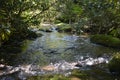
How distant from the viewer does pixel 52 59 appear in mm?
14711

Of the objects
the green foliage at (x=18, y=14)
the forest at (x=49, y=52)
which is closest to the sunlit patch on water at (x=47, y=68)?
the forest at (x=49, y=52)

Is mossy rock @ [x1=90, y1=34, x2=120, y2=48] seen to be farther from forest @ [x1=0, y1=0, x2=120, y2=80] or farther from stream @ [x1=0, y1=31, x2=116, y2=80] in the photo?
stream @ [x1=0, y1=31, x2=116, y2=80]

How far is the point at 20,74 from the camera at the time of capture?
11.1 meters

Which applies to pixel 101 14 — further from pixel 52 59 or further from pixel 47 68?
pixel 47 68

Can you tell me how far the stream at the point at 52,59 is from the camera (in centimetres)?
1173

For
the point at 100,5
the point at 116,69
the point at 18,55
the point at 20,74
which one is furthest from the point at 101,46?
the point at 20,74

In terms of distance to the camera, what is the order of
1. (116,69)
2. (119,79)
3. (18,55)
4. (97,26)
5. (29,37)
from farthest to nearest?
(97,26) → (29,37) → (18,55) → (116,69) → (119,79)

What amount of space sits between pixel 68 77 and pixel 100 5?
979 centimetres

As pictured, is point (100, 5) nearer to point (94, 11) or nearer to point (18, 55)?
point (94, 11)

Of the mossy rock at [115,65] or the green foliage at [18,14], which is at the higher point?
the green foliage at [18,14]

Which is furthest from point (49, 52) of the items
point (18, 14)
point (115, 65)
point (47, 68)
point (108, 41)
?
point (115, 65)

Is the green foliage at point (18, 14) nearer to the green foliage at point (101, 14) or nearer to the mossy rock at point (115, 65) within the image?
the green foliage at point (101, 14)

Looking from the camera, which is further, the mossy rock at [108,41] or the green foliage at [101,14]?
the mossy rock at [108,41]

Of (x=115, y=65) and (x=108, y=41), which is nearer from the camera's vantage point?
(x=115, y=65)
